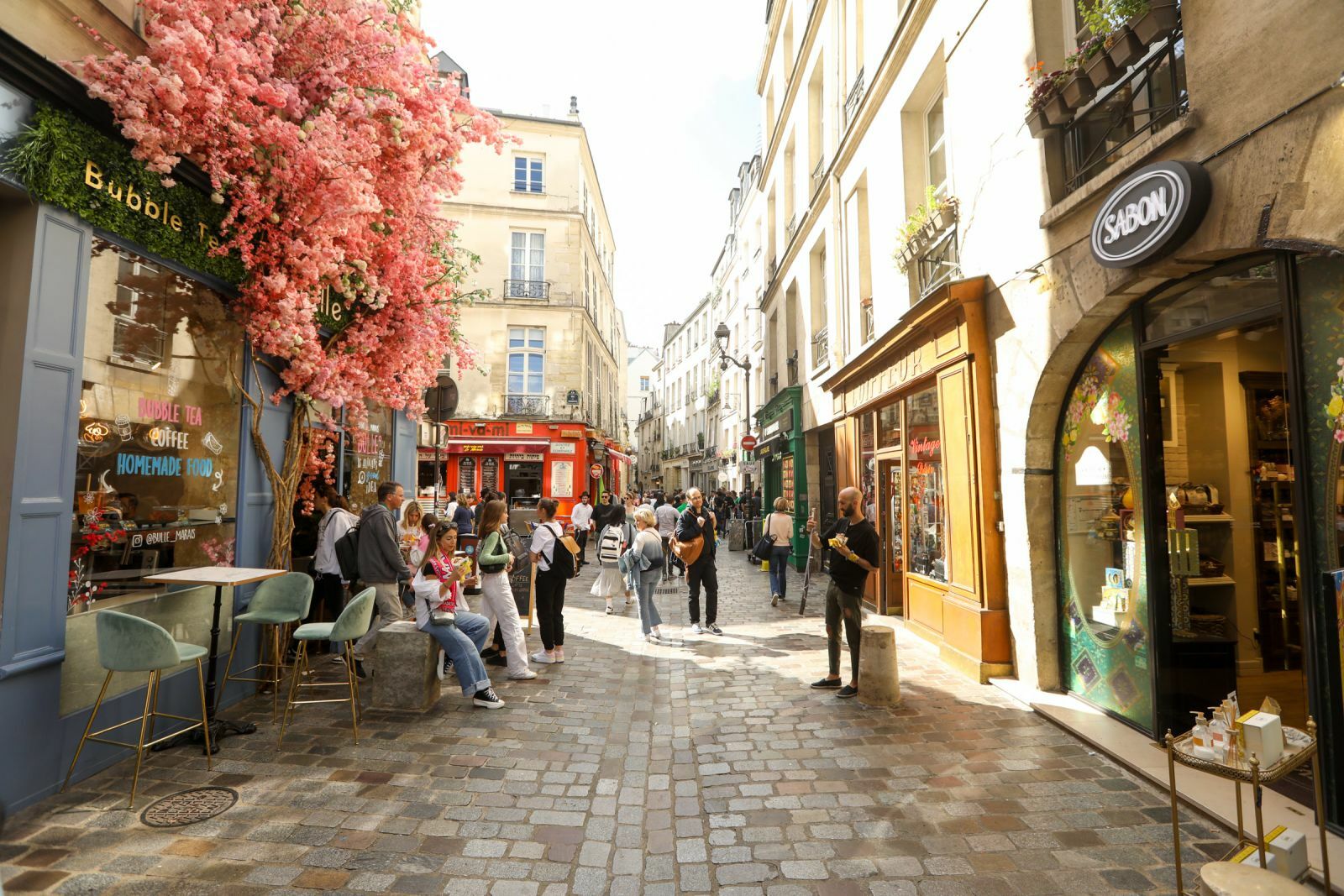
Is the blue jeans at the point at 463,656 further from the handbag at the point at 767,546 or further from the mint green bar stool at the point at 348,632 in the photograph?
the handbag at the point at 767,546

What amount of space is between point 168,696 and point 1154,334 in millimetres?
7391

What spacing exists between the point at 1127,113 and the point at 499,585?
634 cm

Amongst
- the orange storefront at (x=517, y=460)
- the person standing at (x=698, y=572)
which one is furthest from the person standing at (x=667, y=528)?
the orange storefront at (x=517, y=460)

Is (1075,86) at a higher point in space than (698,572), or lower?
higher

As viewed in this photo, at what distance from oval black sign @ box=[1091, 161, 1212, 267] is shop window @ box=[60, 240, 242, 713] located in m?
6.53

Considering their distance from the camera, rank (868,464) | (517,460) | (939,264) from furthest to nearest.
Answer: (517,460), (868,464), (939,264)

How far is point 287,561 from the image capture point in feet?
19.9

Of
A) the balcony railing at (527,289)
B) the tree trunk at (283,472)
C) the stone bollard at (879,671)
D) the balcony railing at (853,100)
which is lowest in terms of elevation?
the stone bollard at (879,671)

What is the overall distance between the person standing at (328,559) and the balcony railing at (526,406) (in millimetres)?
16170

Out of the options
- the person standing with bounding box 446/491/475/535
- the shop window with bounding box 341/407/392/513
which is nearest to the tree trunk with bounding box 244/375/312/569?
the shop window with bounding box 341/407/392/513

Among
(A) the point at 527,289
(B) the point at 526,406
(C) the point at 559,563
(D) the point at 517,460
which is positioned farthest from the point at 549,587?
(A) the point at 527,289

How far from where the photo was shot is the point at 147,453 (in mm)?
4805

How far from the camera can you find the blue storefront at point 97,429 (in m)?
3.67

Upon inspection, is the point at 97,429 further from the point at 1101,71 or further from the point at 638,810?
the point at 1101,71
